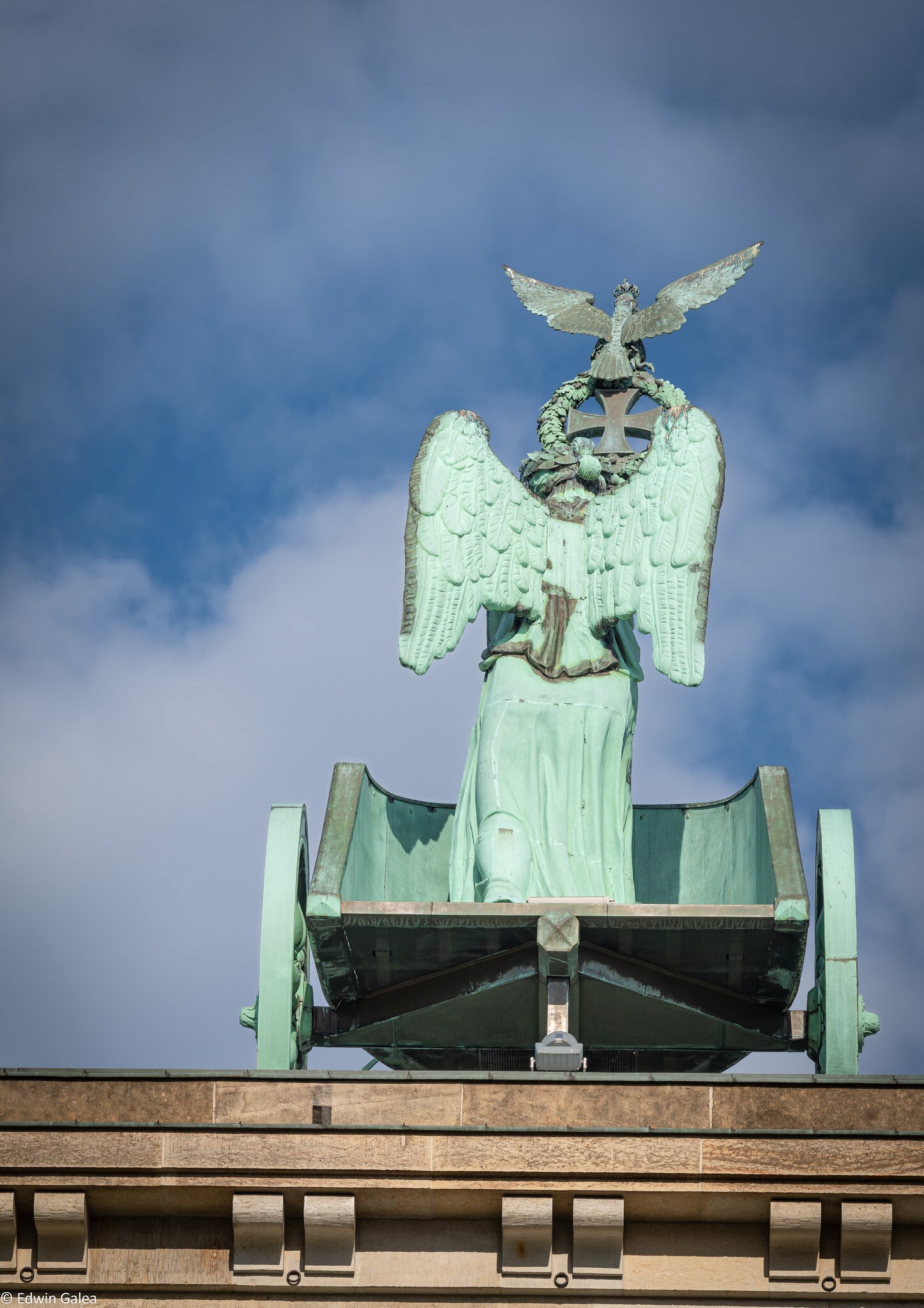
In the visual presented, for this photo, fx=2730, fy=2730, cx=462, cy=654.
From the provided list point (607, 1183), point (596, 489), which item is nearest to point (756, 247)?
point (596, 489)

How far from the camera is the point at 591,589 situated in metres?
22.4

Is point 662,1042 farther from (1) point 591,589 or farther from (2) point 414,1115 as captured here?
(2) point 414,1115

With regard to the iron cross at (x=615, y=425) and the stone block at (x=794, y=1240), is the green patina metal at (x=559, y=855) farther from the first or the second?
the stone block at (x=794, y=1240)

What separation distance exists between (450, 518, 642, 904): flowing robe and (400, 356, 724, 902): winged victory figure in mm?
12

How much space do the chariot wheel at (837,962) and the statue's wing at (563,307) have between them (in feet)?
20.7

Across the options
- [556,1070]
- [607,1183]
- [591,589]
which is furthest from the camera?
[591,589]

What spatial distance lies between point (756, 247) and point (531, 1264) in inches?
456

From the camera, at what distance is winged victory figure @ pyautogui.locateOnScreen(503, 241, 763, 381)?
2472 cm

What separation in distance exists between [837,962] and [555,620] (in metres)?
4.06

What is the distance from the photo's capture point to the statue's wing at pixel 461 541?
21625 millimetres

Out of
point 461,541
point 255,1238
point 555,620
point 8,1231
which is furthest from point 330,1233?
point 555,620

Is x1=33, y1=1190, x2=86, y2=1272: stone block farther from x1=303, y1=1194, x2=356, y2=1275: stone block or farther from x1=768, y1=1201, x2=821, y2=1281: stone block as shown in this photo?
x1=768, y1=1201, x2=821, y2=1281: stone block

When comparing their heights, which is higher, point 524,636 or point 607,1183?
point 524,636

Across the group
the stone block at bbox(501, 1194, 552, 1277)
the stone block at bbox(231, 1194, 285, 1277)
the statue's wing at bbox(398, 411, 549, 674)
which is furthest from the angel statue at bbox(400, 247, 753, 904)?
the stone block at bbox(231, 1194, 285, 1277)
